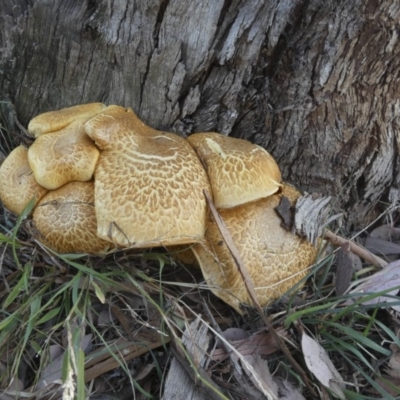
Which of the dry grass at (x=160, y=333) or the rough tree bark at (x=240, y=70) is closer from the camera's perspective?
the dry grass at (x=160, y=333)

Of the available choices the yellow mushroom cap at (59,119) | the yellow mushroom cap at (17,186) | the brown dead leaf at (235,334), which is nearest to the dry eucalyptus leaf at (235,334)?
the brown dead leaf at (235,334)

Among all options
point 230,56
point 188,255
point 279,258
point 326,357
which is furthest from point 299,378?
point 230,56

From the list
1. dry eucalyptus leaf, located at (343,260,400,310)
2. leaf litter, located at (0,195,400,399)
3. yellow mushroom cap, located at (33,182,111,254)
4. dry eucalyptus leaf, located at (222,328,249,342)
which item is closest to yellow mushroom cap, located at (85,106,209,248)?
yellow mushroom cap, located at (33,182,111,254)

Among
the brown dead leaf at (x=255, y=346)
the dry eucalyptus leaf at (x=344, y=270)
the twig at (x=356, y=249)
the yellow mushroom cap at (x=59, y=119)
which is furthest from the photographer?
the twig at (x=356, y=249)

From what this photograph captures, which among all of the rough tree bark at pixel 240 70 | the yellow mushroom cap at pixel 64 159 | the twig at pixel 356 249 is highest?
the rough tree bark at pixel 240 70

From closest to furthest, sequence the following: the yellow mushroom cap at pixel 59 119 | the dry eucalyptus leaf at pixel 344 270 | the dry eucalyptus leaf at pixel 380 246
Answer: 1. the yellow mushroom cap at pixel 59 119
2. the dry eucalyptus leaf at pixel 344 270
3. the dry eucalyptus leaf at pixel 380 246

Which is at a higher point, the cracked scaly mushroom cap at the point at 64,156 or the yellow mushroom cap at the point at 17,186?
the cracked scaly mushroom cap at the point at 64,156

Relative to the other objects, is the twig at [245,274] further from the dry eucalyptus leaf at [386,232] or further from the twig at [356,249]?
the dry eucalyptus leaf at [386,232]

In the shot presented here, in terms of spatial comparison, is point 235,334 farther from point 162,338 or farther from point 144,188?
point 144,188
